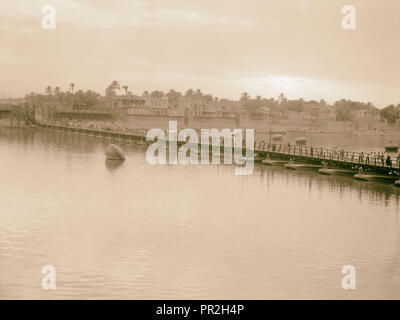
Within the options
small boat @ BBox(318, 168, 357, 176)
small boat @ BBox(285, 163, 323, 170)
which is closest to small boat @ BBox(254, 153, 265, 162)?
small boat @ BBox(285, 163, 323, 170)

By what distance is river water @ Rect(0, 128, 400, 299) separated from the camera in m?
27.8

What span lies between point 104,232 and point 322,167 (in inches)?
1606

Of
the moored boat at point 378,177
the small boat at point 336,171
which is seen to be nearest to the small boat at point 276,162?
the small boat at point 336,171

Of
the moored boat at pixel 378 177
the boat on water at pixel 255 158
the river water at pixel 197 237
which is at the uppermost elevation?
the boat on water at pixel 255 158

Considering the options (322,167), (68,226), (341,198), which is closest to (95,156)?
(322,167)

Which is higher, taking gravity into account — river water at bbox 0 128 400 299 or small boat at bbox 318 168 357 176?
small boat at bbox 318 168 357 176

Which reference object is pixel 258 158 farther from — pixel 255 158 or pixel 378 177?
pixel 378 177

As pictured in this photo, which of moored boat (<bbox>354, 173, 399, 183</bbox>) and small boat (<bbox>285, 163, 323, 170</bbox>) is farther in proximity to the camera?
small boat (<bbox>285, 163, 323, 170</bbox>)

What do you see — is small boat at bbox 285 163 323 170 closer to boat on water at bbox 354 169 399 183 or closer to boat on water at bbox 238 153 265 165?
boat on water at bbox 238 153 265 165

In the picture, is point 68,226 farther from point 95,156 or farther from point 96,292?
point 95,156

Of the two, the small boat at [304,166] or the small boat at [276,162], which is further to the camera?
the small boat at [276,162]

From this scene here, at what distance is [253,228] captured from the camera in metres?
40.1

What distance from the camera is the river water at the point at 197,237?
91.4 ft

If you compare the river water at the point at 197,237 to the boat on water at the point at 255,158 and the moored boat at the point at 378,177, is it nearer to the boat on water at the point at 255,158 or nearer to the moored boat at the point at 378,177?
the moored boat at the point at 378,177
